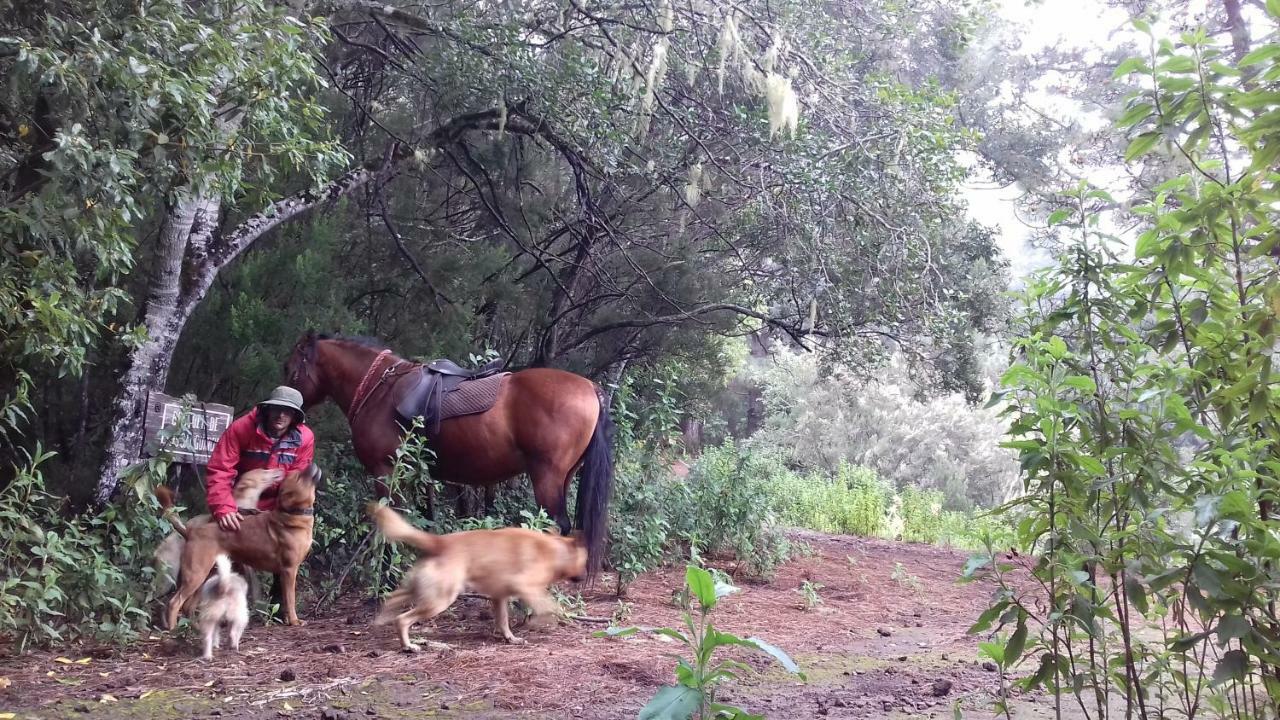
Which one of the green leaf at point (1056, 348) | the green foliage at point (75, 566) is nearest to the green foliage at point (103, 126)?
the green foliage at point (75, 566)

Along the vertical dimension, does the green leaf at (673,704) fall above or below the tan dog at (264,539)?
below

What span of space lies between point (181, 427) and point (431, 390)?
181 centimetres

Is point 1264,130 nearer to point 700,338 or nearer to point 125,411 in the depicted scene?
point 125,411

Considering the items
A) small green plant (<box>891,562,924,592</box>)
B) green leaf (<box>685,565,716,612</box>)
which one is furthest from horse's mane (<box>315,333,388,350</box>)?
small green plant (<box>891,562,924,592</box>)

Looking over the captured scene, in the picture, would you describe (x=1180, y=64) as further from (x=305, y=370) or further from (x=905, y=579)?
(x=905, y=579)

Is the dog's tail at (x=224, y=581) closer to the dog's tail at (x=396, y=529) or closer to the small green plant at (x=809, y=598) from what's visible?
the dog's tail at (x=396, y=529)

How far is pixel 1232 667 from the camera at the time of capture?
2328mm

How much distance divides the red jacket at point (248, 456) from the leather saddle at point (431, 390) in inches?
36.7

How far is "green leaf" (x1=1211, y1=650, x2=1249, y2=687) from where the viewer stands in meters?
2.31

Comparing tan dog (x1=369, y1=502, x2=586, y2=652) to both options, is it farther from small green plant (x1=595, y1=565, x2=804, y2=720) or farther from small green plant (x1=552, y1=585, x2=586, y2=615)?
small green plant (x1=595, y1=565, x2=804, y2=720)

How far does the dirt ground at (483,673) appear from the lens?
4.11m

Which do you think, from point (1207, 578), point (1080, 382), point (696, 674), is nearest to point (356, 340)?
point (696, 674)

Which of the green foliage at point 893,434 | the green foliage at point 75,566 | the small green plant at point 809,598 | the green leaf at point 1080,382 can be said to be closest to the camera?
the green leaf at point 1080,382

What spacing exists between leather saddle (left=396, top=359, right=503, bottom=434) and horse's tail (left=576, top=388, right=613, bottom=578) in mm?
861
